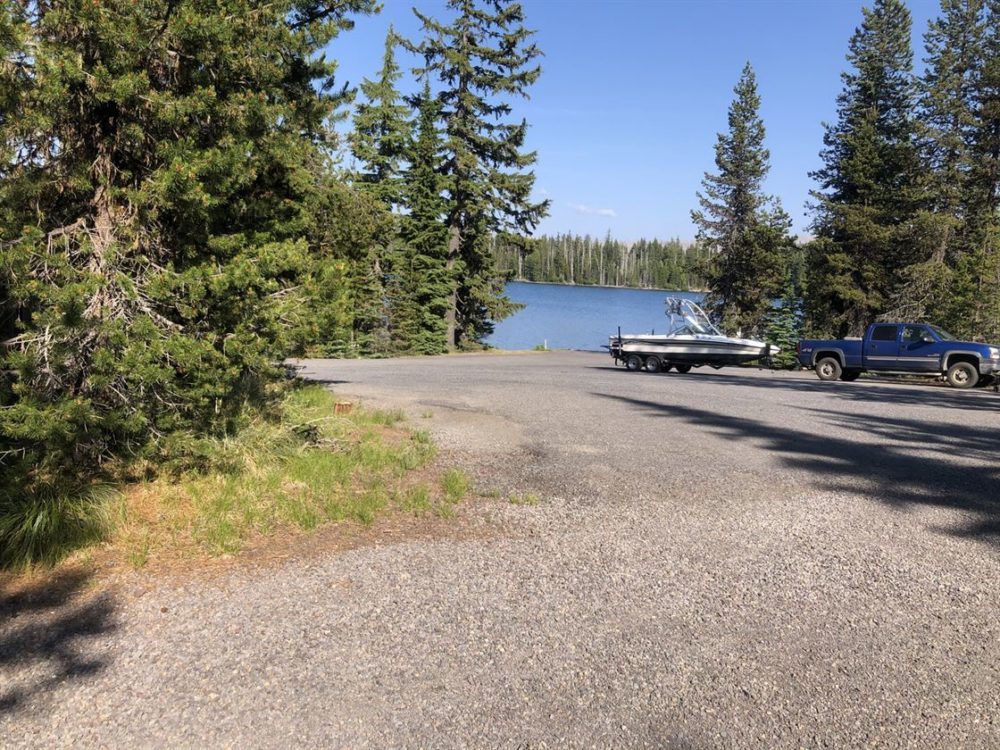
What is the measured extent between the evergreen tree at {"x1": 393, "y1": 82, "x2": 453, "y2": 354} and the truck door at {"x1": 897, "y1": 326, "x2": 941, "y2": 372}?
19617mm

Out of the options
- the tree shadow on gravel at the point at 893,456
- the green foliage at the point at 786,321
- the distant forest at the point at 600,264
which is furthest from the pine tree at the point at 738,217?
the distant forest at the point at 600,264

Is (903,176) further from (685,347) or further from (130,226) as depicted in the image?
(130,226)

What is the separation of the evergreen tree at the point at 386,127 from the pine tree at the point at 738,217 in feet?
53.3

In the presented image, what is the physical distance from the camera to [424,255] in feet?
104

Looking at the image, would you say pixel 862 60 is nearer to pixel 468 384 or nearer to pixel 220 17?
pixel 468 384

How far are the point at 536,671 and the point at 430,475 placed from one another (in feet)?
12.0

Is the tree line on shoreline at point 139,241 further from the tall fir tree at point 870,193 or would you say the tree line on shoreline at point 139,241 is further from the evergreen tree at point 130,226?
the tall fir tree at point 870,193

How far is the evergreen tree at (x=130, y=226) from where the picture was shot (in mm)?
4430

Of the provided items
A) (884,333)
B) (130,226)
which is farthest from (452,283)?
(130,226)

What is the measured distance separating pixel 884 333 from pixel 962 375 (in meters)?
2.17

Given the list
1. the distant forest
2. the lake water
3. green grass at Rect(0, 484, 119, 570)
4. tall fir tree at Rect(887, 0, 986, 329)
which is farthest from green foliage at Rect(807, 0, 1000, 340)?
the distant forest

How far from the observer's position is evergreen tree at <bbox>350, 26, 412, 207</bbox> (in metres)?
33.2

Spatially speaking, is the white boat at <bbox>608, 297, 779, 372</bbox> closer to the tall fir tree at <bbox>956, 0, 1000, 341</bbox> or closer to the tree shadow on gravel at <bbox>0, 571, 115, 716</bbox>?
the tall fir tree at <bbox>956, 0, 1000, 341</bbox>

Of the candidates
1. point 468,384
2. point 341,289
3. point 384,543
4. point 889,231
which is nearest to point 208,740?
point 384,543
